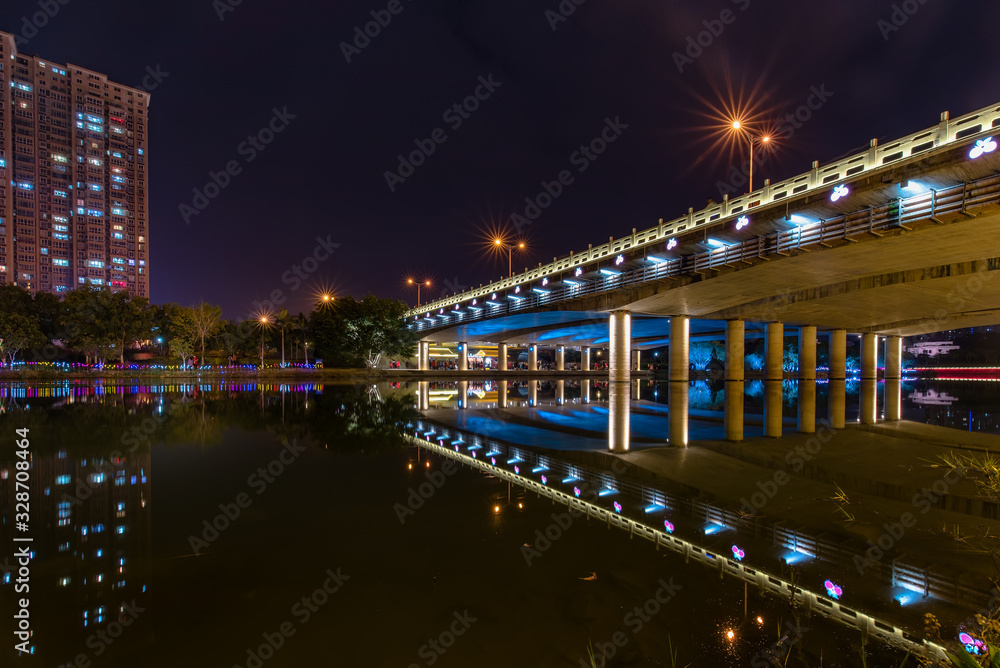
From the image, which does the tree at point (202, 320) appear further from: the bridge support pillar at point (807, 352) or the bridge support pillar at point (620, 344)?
the bridge support pillar at point (807, 352)

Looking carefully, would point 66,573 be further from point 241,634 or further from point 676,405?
point 676,405

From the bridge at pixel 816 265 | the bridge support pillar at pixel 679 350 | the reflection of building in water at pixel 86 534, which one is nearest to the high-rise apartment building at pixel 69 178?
the bridge at pixel 816 265

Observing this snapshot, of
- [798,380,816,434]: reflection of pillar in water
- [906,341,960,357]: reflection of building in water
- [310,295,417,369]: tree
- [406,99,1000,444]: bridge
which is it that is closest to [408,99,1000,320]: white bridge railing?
[406,99,1000,444]: bridge

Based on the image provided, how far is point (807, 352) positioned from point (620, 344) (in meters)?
20.5

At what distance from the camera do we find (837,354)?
52531mm

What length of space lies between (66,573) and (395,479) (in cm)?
457

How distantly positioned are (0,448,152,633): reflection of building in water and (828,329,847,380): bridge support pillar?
5849 centimetres

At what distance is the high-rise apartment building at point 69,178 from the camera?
126625 mm

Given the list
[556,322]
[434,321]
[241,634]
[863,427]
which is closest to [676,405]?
[863,427]

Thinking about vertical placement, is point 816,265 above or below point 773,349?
above

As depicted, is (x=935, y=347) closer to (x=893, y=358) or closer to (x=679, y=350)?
(x=893, y=358)

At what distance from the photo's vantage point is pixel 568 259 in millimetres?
43219

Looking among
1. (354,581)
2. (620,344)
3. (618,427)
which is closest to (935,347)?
(620,344)

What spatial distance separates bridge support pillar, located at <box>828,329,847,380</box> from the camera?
166ft
